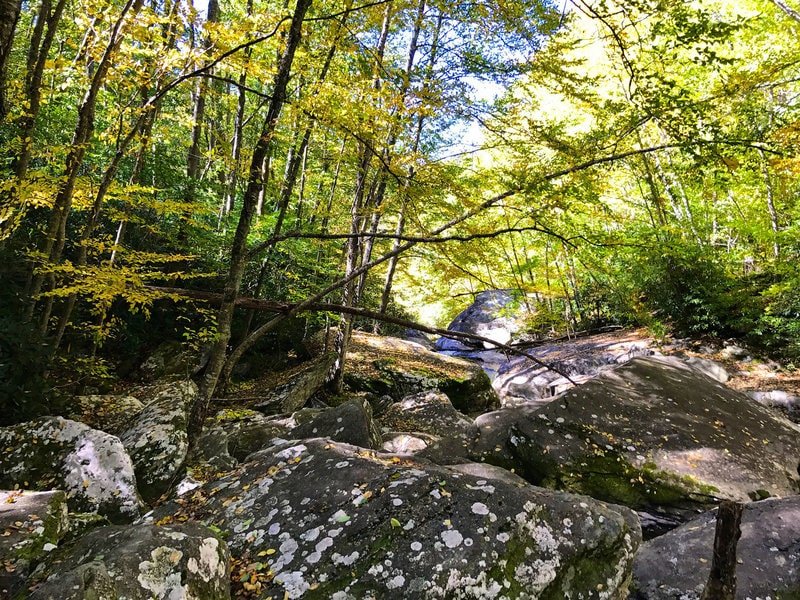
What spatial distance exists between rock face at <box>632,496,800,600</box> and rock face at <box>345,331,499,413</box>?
623 cm

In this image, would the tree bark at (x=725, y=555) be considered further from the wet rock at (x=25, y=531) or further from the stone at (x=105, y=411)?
the stone at (x=105, y=411)

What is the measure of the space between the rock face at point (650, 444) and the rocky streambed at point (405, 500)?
2 centimetres

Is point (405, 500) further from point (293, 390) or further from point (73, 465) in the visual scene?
point (293, 390)


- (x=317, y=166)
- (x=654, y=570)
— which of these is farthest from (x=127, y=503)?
(x=317, y=166)

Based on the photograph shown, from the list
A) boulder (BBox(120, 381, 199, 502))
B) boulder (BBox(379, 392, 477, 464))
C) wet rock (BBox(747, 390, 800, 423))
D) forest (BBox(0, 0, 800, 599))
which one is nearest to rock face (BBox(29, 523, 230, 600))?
forest (BBox(0, 0, 800, 599))

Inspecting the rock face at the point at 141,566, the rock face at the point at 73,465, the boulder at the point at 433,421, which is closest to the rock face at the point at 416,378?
the boulder at the point at 433,421

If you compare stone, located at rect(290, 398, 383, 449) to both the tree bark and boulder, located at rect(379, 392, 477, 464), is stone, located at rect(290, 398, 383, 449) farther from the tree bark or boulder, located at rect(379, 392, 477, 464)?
the tree bark

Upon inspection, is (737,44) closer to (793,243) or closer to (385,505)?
(793,243)

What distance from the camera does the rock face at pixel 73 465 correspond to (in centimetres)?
308

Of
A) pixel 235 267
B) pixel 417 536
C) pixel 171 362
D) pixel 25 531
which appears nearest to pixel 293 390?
pixel 171 362

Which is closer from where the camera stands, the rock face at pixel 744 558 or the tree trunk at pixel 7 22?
the tree trunk at pixel 7 22

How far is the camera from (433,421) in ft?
22.4

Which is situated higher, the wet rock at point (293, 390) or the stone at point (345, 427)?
the stone at point (345, 427)

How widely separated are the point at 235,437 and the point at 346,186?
11.2 meters
